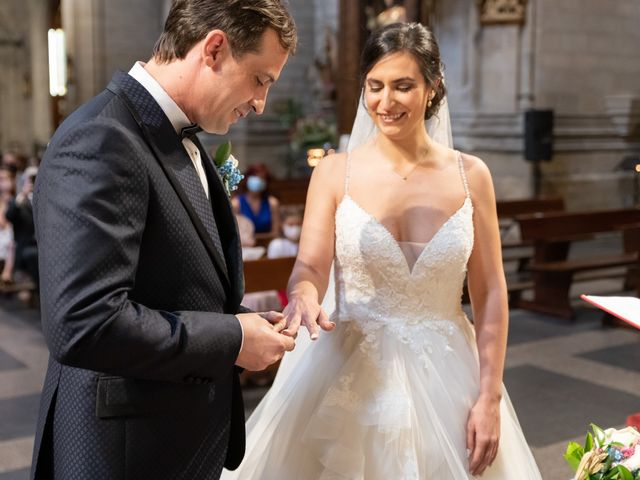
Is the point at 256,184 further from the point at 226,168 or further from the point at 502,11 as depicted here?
the point at 226,168

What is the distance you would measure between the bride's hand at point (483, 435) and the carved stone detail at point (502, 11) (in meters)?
10.3

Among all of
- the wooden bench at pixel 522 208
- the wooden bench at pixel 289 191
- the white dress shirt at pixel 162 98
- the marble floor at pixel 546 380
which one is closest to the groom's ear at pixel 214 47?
the white dress shirt at pixel 162 98

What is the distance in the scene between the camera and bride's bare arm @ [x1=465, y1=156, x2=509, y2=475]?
7.92ft

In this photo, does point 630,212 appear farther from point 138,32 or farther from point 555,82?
point 138,32

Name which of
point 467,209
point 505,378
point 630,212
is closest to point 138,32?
point 630,212

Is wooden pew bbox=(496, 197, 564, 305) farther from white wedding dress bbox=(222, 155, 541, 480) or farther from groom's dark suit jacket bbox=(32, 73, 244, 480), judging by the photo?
groom's dark suit jacket bbox=(32, 73, 244, 480)

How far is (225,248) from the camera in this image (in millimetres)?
1839

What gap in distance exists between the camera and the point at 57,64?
617 inches

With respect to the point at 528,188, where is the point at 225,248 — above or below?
above

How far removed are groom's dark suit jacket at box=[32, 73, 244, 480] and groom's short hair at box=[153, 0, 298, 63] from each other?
0.39 ft

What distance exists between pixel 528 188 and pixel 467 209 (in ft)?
32.2

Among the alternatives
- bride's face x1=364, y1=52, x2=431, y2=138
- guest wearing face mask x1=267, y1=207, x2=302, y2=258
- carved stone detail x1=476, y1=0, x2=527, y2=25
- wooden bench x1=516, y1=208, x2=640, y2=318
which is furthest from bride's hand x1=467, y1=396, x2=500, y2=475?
carved stone detail x1=476, y1=0, x2=527, y2=25

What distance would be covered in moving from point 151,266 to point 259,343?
0.83 ft

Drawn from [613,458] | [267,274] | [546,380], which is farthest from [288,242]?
[613,458]
